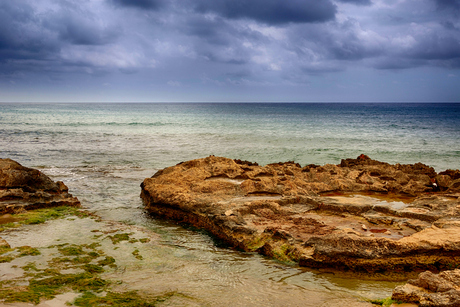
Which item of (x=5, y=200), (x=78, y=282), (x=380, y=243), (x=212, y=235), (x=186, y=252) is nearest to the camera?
(x=78, y=282)

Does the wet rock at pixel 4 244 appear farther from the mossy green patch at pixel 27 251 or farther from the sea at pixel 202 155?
the sea at pixel 202 155

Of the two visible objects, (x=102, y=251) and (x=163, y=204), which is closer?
(x=102, y=251)

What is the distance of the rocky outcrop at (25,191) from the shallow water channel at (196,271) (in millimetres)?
1304

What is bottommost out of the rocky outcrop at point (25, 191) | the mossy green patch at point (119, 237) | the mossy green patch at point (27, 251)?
the mossy green patch at point (119, 237)

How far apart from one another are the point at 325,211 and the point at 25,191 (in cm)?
743

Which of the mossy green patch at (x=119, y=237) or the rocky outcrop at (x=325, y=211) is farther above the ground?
the rocky outcrop at (x=325, y=211)

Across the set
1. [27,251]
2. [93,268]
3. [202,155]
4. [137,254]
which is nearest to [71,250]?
[27,251]

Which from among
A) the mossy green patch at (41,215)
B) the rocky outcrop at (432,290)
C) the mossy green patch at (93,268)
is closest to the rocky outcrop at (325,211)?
the rocky outcrop at (432,290)

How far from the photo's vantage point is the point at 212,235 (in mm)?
7203

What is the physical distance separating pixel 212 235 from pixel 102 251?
2.14 meters

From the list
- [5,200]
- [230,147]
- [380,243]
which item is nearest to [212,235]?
[380,243]

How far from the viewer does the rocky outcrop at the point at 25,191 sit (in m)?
8.46

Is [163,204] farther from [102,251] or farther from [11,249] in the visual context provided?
[11,249]

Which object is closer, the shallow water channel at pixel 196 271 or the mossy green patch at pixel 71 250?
the shallow water channel at pixel 196 271
